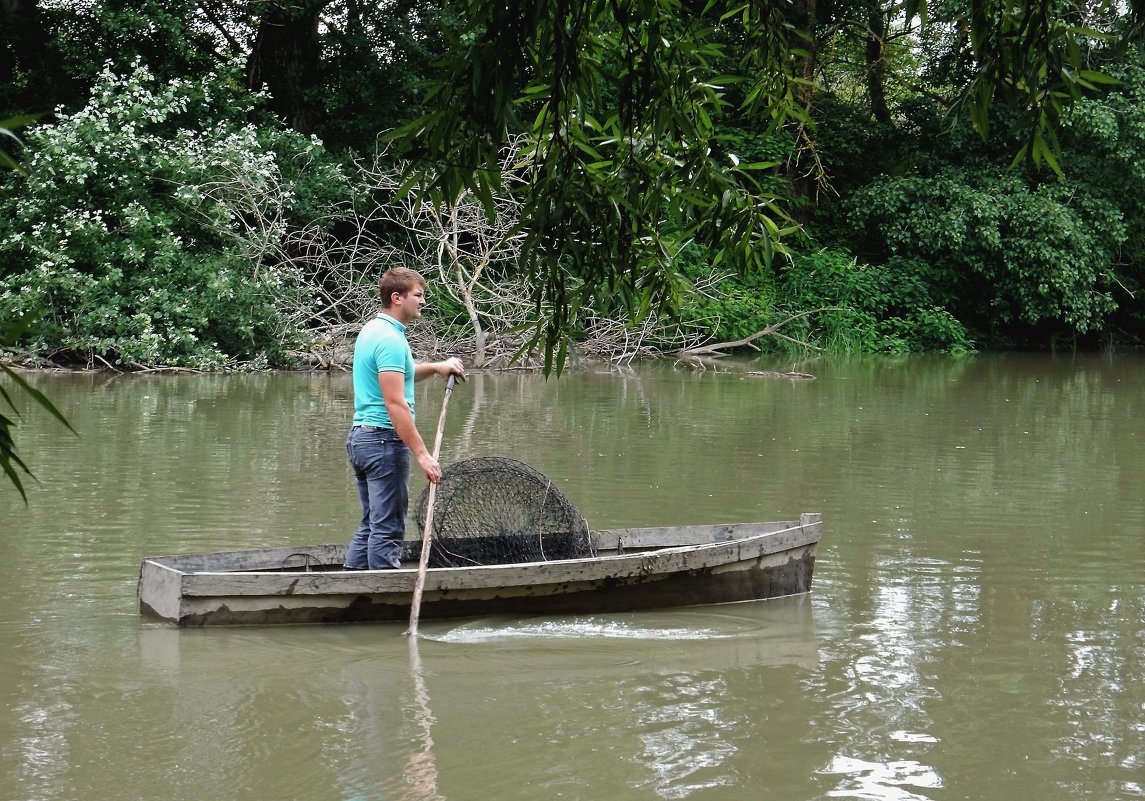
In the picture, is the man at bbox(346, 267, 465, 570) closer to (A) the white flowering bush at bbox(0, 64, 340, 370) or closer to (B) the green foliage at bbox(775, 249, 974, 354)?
(A) the white flowering bush at bbox(0, 64, 340, 370)

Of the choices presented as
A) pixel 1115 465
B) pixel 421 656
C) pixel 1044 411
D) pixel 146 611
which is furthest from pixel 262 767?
pixel 1044 411

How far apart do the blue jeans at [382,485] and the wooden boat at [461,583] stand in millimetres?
215

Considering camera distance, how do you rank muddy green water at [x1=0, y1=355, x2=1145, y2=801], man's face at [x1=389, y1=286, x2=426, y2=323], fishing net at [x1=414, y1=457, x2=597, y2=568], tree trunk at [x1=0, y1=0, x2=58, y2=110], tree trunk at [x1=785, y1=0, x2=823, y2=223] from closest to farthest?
muddy green water at [x1=0, y1=355, x2=1145, y2=801] → man's face at [x1=389, y1=286, x2=426, y2=323] → fishing net at [x1=414, y1=457, x2=597, y2=568] → tree trunk at [x1=0, y1=0, x2=58, y2=110] → tree trunk at [x1=785, y1=0, x2=823, y2=223]

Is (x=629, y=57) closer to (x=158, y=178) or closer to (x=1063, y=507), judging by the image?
(x=1063, y=507)

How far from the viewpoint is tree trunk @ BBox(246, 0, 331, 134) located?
91.2 ft

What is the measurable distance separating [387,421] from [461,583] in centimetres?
96

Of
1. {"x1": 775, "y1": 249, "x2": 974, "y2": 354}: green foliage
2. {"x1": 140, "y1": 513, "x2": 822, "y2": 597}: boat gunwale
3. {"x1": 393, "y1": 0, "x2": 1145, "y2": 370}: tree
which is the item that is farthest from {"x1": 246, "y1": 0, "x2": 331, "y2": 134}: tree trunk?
{"x1": 393, "y1": 0, "x2": 1145, "y2": 370}: tree

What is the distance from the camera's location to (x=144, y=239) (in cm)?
2184

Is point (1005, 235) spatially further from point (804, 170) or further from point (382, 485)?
point (382, 485)

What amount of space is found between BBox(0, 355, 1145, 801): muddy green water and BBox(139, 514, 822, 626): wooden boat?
0.12 metres

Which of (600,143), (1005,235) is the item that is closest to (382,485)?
(600,143)

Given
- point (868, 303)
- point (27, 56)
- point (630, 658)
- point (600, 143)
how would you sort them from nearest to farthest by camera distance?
1. point (600, 143)
2. point (630, 658)
3. point (27, 56)
4. point (868, 303)

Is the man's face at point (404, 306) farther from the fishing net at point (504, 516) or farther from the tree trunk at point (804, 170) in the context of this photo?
the tree trunk at point (804, 170)

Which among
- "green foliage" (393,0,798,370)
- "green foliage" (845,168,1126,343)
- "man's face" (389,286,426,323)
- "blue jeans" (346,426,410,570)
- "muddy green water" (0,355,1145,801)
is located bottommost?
"muddy green water" (0,355,1145,801)
